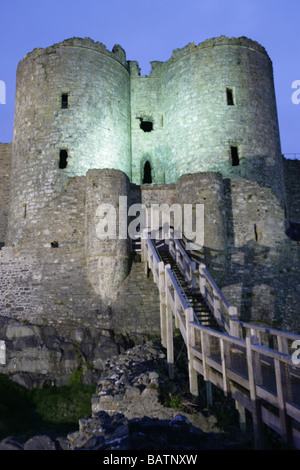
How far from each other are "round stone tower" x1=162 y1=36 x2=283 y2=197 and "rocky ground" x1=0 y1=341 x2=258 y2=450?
34.7ft

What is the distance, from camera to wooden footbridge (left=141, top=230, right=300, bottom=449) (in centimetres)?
571

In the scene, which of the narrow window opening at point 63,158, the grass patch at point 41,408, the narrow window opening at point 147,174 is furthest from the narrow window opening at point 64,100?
the grass patch at point 41,408

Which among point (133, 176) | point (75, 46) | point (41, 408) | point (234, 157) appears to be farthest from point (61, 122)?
point (41, 408)

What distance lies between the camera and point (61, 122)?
17.8 m

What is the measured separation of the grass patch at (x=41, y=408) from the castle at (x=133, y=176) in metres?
2.74

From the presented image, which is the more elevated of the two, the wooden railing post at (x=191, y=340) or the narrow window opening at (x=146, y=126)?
the narrow window opening at (x=146, y=126)

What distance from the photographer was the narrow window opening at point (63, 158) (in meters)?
17.4

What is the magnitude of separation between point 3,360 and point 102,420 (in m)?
6.24

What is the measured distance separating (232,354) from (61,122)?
13231 mm

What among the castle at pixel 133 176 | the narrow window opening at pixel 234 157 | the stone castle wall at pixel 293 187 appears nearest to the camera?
the castle at pixel 133 176

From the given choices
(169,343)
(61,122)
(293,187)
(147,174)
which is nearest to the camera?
(169,343)

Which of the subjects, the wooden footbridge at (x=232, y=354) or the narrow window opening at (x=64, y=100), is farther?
the narrow window opening at (x=64, y=100)

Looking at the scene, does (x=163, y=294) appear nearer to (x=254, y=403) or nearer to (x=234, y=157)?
(x=254, y=403)

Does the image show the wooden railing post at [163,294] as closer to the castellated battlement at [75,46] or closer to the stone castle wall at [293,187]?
the stone castle wall at [293,187]
